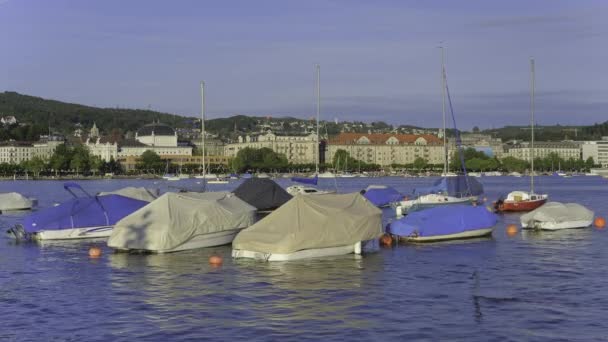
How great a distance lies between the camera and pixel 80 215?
128 ft

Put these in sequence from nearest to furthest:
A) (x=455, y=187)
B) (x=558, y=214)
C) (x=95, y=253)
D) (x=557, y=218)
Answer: (x=95, y=253) → (x=557, y=218) → (x=558, y=214) → (x=455, y=187)

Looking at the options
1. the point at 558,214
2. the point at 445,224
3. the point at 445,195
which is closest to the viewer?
the point at 445,224

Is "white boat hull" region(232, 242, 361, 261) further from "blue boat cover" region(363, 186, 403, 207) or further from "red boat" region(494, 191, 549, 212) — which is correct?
"blue boat cover" region(363, 186, 403, 207)

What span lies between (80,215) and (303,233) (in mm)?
13437

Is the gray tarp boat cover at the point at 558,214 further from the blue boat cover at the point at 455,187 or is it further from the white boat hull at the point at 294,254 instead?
the white boat hull at the point at 294,254

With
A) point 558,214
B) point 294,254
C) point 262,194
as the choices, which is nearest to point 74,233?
point 294,254

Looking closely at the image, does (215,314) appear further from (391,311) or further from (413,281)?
(413,281)

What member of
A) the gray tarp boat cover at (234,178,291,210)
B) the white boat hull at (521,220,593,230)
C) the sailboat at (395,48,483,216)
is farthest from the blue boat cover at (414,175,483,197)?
the white boat hull at (521,220,593,230)

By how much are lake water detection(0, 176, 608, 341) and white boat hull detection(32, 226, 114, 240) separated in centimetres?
321

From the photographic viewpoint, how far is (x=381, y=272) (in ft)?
94.1

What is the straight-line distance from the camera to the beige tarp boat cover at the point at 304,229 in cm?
3000

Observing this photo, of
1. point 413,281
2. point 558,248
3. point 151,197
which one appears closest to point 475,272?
point 413,281

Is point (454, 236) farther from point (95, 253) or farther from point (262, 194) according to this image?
point (262, 194)

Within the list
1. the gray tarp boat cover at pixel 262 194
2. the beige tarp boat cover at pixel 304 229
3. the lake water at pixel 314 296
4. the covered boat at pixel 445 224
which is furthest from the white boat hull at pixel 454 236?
the gray tarp boat cover at pixel 262 194
